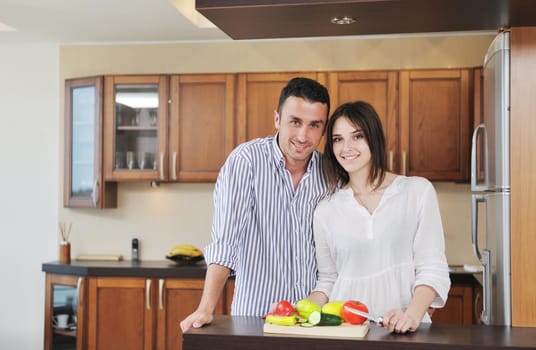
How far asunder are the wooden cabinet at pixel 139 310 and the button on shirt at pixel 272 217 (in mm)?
2259

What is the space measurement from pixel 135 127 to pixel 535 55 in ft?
10.5

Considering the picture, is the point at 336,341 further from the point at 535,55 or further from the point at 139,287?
the point at 139,287

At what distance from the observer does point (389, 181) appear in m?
2.67

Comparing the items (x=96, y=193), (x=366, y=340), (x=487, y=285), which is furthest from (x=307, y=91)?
(x=96, y=193)

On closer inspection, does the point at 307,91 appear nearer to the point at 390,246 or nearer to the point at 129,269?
the point at 390,246

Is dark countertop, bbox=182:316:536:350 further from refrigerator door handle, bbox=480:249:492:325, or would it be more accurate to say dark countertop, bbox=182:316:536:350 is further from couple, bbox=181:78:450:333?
refrigerator door handle, bbox=480:249:492:325

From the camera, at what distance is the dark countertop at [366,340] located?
210 centimetres

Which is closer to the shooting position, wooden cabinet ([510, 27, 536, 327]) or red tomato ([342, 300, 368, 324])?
red tomato ([342, 300, 368, 324])

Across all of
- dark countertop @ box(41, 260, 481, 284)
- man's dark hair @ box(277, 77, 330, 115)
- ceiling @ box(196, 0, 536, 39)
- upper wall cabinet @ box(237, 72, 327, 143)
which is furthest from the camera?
upper wall cabinet @ box(237, 72, 327, 143)

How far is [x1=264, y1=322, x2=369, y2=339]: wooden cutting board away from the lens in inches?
84.9

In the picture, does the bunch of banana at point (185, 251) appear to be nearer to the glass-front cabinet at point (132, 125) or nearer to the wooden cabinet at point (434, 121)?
the glass-front cabinet at point (132, 125)

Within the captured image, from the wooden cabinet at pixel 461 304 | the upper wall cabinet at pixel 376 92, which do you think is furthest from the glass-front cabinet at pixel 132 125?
the wooden cabinet at pixel 461 304

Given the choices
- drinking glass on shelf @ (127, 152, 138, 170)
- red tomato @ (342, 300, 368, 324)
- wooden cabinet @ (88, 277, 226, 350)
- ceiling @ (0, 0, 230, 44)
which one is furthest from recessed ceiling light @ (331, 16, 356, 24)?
drinking glass on shelf @ (127, 152, 138, 170)

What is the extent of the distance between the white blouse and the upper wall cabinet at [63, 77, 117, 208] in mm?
3081
